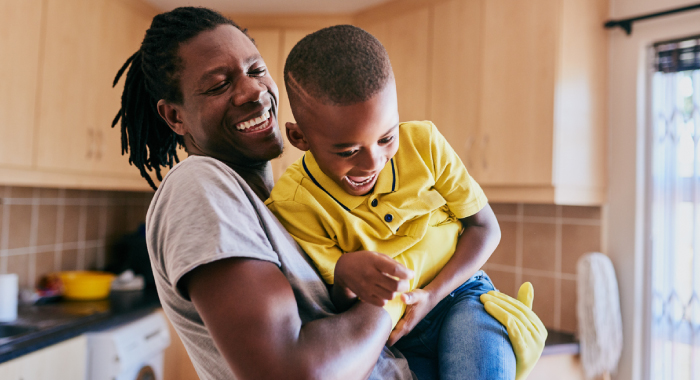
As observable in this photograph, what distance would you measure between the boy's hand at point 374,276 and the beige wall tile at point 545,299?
189 centimetres

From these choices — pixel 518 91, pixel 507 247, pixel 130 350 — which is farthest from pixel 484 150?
pixel 130 350

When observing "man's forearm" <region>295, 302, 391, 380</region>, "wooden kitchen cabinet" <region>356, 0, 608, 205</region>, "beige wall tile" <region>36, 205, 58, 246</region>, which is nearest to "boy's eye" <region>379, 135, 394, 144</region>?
"man's forearm" <region>295, 302, 391, 380</region>

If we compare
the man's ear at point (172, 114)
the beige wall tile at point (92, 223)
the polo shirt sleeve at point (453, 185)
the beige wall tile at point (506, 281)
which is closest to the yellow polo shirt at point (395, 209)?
the polo shirt sleeve at point (453, 185)

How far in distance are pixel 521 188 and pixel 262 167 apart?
1.43 meters

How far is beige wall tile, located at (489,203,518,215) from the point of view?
7.89 feet

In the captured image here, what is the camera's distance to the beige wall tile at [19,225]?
2.28m

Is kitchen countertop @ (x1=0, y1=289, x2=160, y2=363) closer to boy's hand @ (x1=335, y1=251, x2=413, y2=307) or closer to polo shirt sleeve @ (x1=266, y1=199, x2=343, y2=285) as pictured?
polo shirt sleeve @ (x1=266, y1=199, x2=343, y2=285)

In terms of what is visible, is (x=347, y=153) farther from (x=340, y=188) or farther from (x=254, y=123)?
(x=254, y=123)

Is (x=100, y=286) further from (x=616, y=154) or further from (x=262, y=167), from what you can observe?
(x=616, y=154)

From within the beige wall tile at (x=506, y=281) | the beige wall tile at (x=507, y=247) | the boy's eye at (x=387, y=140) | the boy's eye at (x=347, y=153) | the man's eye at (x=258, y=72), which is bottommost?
the beige wall tile at (x=506, y=281)

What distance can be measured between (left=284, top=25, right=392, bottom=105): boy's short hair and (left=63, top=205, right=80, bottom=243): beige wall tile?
2.42 m

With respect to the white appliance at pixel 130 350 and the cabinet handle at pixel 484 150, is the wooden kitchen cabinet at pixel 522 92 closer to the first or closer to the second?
the cabinet handle at pixel 484 150

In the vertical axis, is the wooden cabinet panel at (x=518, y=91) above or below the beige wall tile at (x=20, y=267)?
above

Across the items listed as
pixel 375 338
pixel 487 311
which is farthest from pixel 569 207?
pixel 375 338
